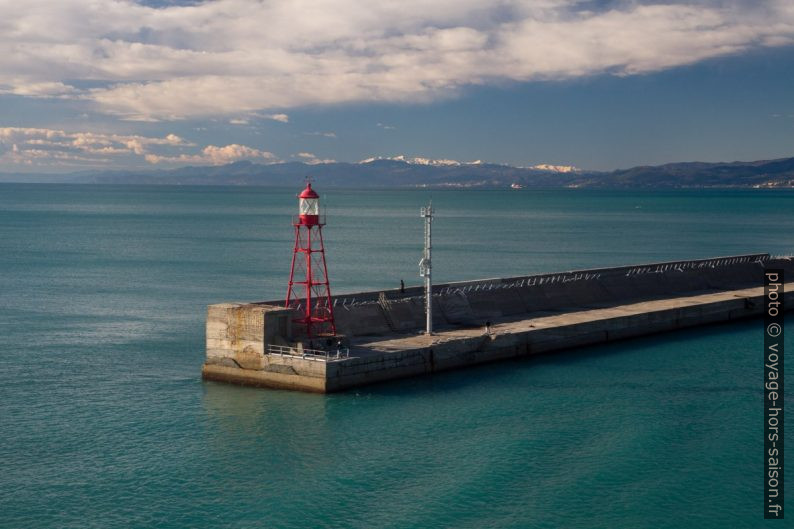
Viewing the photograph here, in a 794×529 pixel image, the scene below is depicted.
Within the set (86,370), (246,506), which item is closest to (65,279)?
(86,370)

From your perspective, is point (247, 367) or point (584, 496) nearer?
point (584, 496)

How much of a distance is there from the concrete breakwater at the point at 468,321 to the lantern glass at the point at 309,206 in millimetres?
4540

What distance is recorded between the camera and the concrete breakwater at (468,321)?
119ft

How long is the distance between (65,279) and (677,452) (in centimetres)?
5658

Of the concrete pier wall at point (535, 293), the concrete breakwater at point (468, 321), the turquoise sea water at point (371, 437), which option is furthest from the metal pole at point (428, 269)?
the turquoise sea water at point (371, 437)

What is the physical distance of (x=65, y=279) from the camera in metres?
72.8

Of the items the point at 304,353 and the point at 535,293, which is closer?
the point at 304,353

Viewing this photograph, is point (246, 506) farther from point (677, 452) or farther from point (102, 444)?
point (677, 452)

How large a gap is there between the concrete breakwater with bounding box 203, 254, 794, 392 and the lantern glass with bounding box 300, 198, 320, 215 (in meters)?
4.54

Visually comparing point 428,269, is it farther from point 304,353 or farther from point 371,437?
point 371,437

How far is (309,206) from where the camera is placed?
38750 millimetres

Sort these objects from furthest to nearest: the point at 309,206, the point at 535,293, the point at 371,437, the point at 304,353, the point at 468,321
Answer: the point at 535,293 < the point at 468,321 < the point at 309,206 < the point at 304,353 < the point at 371,437

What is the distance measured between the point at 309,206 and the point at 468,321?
39.3ft

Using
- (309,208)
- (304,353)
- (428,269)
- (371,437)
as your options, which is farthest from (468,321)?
(371,437)
